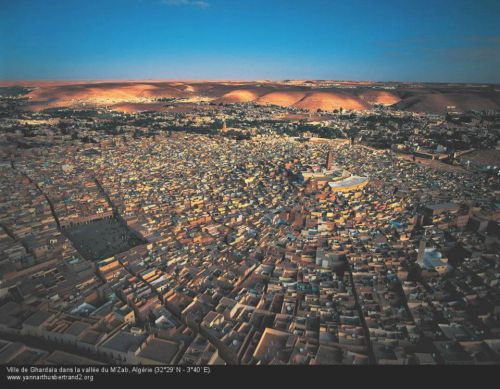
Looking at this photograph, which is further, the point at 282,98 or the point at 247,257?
the point at 282,98

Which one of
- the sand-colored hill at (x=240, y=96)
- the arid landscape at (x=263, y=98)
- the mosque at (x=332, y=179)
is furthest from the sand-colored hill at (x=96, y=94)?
the mosque at (x=332, y=179)

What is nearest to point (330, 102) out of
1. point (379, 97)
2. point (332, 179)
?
point (379, 97)

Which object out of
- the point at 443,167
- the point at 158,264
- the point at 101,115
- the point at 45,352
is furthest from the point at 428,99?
the point at 45,352

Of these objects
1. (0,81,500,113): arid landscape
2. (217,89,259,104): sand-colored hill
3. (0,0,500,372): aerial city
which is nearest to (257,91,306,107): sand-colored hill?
(0,81,500,113): arid landscape

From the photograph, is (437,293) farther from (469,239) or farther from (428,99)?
(428,99)

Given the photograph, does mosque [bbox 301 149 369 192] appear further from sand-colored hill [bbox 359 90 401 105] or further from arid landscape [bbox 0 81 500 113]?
sand-colored hill [bbox 359 90 401 105]

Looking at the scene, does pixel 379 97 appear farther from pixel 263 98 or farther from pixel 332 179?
pixel 332 179
